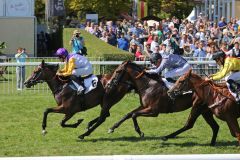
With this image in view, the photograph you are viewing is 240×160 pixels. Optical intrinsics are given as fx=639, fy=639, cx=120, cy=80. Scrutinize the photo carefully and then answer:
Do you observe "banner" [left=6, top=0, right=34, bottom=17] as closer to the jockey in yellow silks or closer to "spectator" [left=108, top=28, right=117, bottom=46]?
"spectator" [left=108, top=28, right=117, bottom=46]

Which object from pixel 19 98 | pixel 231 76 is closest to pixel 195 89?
pixel 231 76

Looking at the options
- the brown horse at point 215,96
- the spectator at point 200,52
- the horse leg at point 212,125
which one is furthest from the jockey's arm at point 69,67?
the spectator at point 200,52

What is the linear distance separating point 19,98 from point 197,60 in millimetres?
5197

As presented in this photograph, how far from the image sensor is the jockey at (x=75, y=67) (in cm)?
1049

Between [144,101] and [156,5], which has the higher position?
[156,5]

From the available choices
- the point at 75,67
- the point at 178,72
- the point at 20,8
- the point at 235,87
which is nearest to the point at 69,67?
the point at 75,67

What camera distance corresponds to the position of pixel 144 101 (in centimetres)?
1016

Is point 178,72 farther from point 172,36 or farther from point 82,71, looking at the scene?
point 172,36

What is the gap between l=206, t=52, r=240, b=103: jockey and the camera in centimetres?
916

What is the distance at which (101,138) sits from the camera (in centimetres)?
1067

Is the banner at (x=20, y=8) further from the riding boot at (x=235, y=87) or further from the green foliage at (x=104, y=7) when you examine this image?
the riding boot at (x=235, y=87)

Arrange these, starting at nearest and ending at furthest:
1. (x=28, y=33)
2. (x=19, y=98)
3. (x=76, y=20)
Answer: (x=19, y=98) → (x=28, y=33) → (x=76, y=20)

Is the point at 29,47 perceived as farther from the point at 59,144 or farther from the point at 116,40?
the point at 59,144

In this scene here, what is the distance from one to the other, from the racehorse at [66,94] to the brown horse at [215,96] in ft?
4.94
